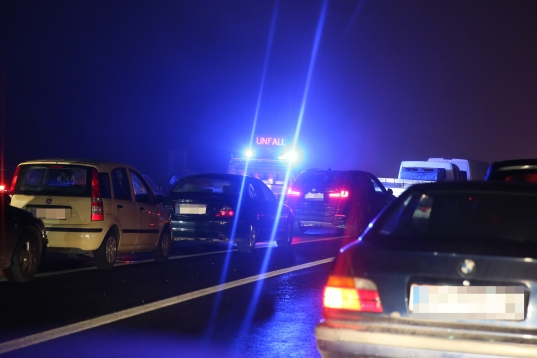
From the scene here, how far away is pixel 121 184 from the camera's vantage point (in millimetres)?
11852

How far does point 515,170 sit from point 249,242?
6.32 metres

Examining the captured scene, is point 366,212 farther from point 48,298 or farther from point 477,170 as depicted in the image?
point 477,170

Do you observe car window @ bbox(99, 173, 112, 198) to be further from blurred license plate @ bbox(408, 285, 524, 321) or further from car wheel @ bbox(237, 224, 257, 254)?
blurred license plate @ bbox(408, 285, 524, 321)

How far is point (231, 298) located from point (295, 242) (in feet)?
30.7

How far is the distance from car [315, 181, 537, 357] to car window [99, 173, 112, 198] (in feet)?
22.1

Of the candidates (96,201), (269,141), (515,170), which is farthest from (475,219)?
(269,141)

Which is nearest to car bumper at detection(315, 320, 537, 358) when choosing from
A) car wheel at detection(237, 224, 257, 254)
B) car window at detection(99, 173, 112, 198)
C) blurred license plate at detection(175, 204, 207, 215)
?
car window at detection(99, 173, 112, 198)

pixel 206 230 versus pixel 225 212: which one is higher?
pixel 225 212

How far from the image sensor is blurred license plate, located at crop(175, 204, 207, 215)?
14078mm

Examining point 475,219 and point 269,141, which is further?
point 269,141

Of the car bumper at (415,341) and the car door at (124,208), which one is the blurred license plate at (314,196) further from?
the car bumper at (415,341)

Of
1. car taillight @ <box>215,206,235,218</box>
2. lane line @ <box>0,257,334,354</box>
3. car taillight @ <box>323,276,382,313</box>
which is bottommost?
lane line @ <box>0,257,334,354</box>

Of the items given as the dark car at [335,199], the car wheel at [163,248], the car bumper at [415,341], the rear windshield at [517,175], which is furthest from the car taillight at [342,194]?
the car bumper at [415,341]

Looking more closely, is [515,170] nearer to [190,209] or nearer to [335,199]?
[190,209]
